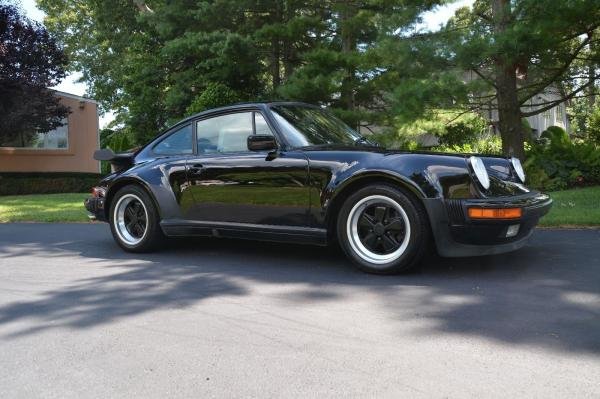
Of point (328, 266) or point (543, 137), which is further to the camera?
point (543, 137)

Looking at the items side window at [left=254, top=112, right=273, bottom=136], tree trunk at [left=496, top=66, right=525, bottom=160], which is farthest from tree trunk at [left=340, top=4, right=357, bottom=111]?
side window at [left=254, top=112, right=273, bottom=136]

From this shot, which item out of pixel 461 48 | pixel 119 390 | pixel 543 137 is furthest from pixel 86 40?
pixel 119 390

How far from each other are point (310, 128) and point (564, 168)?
8730 millimetres

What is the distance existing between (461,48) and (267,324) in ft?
23.1

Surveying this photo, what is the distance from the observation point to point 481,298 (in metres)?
3.75

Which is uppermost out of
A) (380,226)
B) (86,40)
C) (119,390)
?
(86,40)

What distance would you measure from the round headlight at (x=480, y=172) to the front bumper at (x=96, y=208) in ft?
12.8

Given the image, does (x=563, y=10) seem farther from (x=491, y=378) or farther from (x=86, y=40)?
(x=86, y=40)

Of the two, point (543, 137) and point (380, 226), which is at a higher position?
point (543, 137)

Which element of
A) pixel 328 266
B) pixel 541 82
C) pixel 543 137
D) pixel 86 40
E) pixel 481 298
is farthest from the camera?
pixel 86 40

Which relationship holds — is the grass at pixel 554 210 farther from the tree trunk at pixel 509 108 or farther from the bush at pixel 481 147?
the bush at pixel 481 147

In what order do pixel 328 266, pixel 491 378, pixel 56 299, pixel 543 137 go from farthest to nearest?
1. pixel 543 137
2. pixel 328 266
3. pixel 56 299
4. pixel 491 378

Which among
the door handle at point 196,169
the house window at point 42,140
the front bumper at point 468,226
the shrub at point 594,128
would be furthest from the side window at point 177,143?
the house window at point 42,140

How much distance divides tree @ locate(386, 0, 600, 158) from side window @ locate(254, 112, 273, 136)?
4.77 metres
